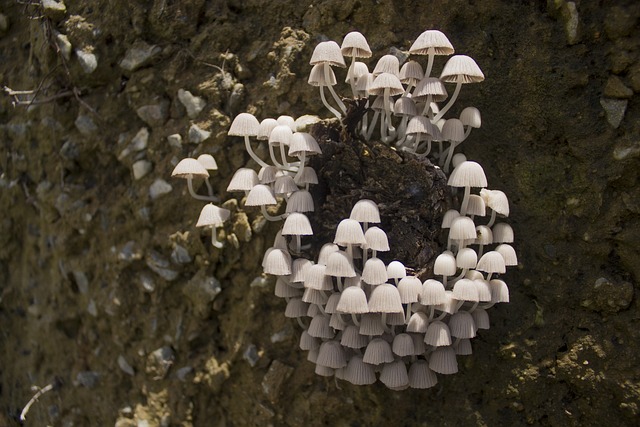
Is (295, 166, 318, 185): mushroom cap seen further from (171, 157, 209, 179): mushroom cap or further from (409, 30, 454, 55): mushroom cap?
(409, 30, 454, 55): mushroom cap

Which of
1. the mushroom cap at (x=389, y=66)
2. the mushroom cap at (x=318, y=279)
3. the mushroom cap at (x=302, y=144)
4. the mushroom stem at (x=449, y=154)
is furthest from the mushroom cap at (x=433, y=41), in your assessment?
the mushroom cap at (x=318, y=279)

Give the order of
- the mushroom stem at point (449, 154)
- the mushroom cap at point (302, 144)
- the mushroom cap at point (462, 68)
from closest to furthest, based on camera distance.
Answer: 1. the mushroom cap at point (462, 68)
2. the mushroom cap at point (302, 144)
3. the mushroom stem at point (449, 154)

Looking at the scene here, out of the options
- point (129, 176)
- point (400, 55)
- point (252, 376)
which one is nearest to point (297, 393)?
point (252, 376)

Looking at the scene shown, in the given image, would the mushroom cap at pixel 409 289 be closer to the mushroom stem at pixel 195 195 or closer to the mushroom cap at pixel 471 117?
the mushroom cap at pixel 471 117

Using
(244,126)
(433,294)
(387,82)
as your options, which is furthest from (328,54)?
(433,294)

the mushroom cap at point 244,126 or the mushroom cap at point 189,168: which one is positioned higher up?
the mushroom cap at point 244,126

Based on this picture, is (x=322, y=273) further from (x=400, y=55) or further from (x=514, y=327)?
(x=400, y=55)
